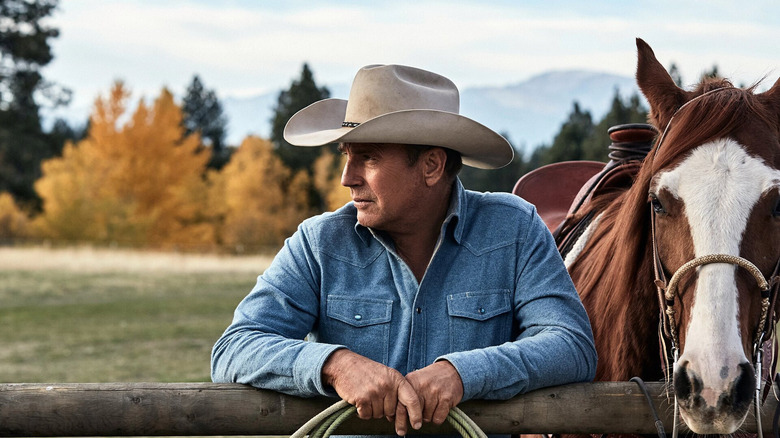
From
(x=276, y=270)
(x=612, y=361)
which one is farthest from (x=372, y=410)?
(x=612, y=361)

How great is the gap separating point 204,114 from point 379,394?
54.9 metres

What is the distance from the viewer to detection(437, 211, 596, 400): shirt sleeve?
2.02 metres

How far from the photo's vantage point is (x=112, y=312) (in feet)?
51.3

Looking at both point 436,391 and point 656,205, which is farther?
point 656,205

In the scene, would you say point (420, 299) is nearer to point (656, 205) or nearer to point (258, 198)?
point (656, 205)

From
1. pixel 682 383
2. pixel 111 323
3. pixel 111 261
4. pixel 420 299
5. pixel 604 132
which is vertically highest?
pixel 604 132

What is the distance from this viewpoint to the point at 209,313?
618 inches

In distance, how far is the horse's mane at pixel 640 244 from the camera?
2.23 meters

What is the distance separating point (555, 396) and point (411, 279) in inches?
20.6

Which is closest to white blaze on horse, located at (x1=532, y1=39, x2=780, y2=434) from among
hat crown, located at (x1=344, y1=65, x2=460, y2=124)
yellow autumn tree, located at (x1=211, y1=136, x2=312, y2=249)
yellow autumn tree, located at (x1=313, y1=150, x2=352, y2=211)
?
hat crown, located at (x1=344, y1=65, x2=460, y2=124)

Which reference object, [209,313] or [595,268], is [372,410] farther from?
[209,313]

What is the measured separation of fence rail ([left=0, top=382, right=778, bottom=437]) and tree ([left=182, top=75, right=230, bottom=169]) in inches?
2102

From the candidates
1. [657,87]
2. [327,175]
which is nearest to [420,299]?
[657,87]

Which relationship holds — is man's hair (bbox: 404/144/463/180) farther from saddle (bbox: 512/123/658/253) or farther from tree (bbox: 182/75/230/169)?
tree (bbox: 182/75/230/169)
